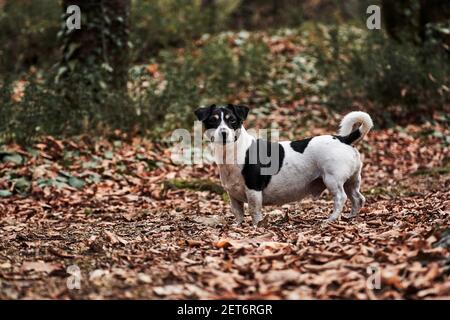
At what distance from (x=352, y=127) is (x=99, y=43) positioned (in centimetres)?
577

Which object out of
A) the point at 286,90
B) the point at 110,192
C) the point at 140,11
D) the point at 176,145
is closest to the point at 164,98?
the point at 176,145

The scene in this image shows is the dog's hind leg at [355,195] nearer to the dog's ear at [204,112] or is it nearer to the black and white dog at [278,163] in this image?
the black and white dog at [278,163]

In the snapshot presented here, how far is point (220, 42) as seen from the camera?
613 inches

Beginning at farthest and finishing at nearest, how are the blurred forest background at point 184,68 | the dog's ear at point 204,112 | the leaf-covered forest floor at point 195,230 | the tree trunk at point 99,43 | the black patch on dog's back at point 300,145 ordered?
the tree trunk at point 99,43 → the blurred forest background at point 184,68 → the black patch on dog's back at point 300,145 → the dog's ear at point 204,112 → the leaf-covered forest floor at point 195,230

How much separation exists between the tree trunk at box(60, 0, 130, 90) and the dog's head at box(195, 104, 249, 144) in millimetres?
4705

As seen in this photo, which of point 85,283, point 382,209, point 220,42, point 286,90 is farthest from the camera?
point 220,42

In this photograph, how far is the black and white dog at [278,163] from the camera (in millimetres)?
6453

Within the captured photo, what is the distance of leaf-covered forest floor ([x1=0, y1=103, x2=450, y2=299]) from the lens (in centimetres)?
416

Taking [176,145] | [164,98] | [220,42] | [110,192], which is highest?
[220,42]

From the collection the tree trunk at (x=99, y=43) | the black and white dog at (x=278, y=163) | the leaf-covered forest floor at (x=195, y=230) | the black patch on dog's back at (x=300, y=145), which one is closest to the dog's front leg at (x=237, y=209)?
the black and white dog at (x=278, y=163)

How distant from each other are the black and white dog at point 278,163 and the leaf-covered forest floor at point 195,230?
0.30 m

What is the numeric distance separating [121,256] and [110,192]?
3.74m

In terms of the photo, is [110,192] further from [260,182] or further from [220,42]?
[220,42]

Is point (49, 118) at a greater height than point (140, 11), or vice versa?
point (140, 11)
